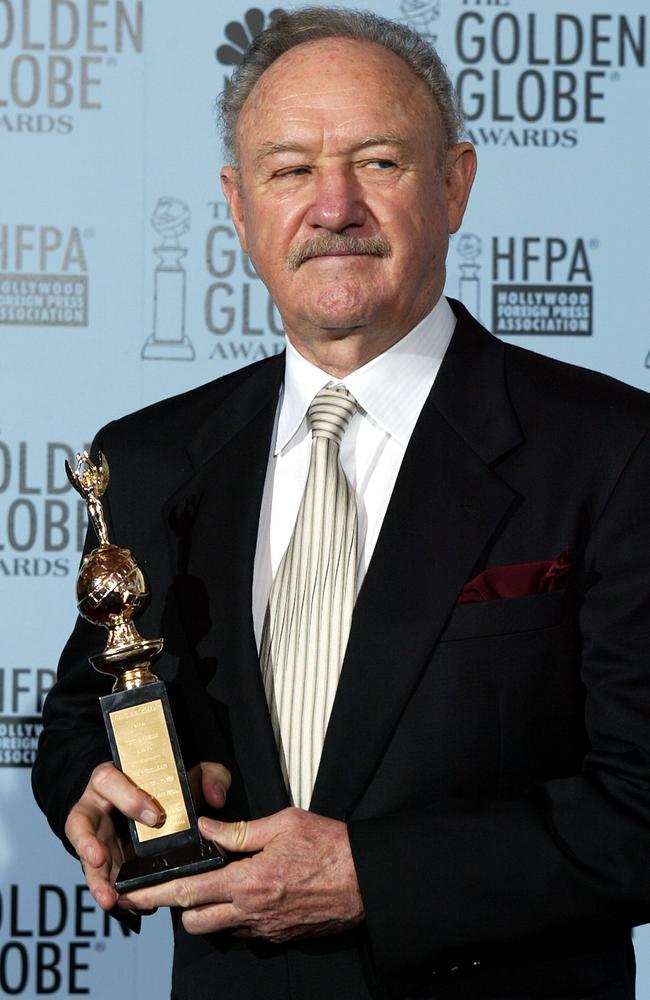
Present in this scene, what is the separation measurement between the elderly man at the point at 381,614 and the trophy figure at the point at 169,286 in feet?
2.96

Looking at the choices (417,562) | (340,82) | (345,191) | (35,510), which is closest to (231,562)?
(417,562)

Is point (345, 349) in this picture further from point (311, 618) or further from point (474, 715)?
point (474, 715)

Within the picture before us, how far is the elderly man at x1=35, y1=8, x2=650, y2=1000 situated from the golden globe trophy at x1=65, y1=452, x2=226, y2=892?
2 centimetres

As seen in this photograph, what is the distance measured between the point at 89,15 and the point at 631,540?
1736 mm

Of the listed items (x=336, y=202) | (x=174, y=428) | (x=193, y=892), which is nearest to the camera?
Result: (x=193, y=892)

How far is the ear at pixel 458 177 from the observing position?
1.85m

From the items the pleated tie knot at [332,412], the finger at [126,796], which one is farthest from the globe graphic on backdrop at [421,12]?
the finger at [126,796]

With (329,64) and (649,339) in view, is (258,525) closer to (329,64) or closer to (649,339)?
(329,64)

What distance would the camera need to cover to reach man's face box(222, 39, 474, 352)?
1688 mm

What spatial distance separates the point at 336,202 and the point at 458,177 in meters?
0.28

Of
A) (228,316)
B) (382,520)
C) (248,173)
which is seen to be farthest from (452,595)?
(228,316)

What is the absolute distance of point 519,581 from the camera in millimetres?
1538

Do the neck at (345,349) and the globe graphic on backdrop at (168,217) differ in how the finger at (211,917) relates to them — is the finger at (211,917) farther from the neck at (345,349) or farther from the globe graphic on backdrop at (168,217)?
the globe graphic on backdrop at (168,217)

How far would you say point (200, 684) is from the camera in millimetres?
1634
